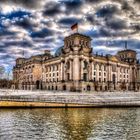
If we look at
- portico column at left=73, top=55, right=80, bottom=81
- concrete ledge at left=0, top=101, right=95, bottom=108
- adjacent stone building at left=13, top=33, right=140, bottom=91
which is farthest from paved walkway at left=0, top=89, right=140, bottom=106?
adjacent stone building at left=13, top=33, right=140, bottom=91

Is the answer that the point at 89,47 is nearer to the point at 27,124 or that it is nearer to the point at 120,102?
the point at 120,102

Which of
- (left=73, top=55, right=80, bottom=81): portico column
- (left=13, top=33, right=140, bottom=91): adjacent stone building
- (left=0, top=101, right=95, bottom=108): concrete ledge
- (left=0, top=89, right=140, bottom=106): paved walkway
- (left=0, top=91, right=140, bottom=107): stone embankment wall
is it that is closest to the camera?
(left=0, top=101, right=95, bottom=108): concrete ledge

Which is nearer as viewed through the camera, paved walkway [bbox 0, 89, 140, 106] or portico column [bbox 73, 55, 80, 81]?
paved walkway [bbox 0, 89, 140, 106]

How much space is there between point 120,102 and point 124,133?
1627 inches

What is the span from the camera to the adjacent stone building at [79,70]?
10462 centimetres

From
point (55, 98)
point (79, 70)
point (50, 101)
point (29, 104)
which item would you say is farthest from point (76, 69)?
point (29, 104)

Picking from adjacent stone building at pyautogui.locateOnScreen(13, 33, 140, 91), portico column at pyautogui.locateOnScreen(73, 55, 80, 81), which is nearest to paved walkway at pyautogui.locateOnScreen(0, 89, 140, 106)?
portico column at pyautogui.locateOnScreen(73, 55, 80, 81)

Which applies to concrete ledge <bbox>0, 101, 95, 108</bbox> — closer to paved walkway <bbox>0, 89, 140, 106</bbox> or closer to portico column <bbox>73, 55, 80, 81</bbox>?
paved walkway <bbox>0, 89, 140, 106</bbox>

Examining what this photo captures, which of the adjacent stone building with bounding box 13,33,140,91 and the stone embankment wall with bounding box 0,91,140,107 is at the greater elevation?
the adjacent stone building with bounding box 13,33,140,91

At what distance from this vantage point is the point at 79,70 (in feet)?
343

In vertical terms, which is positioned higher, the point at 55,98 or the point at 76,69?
the point at 76,69

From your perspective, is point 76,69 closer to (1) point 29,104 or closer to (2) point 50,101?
(2) point 50,101

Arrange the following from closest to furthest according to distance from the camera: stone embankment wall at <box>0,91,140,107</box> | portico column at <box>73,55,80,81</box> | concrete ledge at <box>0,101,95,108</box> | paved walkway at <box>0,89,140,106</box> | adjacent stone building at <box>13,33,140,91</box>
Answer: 1. concrete ledge at <box>0,101,95,108</box>
2. stone embankment wall at <box>0,91,140,107</box>
3. paved walkway at <box>0,89,140,106</box>
4. portico column at <box>73,55,80,81</box>
5. adjacent stone building at <box>13,33,140,91</box>

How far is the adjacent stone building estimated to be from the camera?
104625mm
